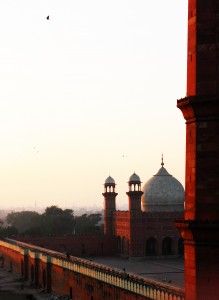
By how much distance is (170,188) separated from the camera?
2382 inches

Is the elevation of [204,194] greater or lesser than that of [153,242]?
greater

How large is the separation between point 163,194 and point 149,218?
4.27m

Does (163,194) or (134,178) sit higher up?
(134,178)

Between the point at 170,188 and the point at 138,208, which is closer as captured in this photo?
the point at 138,208

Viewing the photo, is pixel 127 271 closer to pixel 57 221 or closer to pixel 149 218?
pixel 149 218

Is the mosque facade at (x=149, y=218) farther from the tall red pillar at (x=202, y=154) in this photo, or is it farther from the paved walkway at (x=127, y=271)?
the tall red pillar at (x=202, y=154)

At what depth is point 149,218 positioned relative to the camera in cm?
5656

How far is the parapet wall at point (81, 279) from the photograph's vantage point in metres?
25.4

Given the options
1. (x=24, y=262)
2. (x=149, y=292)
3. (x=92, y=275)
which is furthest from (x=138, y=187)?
(x=149, y=292)

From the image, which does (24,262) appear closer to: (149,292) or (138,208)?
(138,208)

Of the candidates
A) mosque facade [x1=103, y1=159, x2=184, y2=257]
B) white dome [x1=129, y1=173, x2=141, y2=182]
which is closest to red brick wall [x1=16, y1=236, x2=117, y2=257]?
mosque facade [x1=103, y1=159, x2=184, y2=257]

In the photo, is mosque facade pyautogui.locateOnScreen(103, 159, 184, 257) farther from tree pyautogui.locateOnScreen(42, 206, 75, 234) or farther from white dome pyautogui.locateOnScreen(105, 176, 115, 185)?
tree pyautogui.locateOnScreen(42, 206, 75, 234)

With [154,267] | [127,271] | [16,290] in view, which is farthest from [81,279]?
[154,267]

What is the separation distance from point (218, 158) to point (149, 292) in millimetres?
12970
